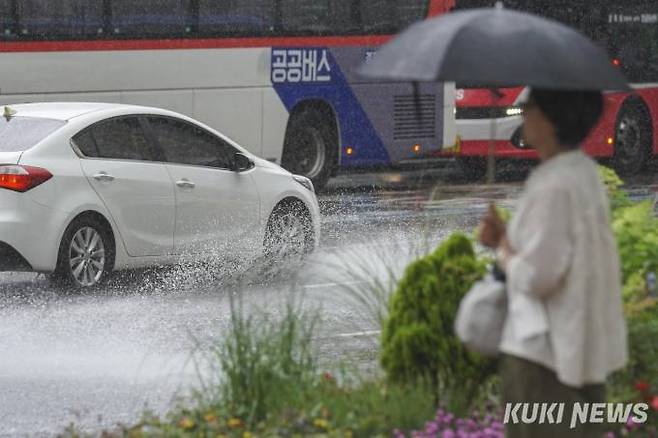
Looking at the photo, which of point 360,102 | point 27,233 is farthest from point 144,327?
point 360,102

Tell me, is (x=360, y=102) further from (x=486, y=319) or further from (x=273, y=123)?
(x=486, y=319)

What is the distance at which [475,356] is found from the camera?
21.5 feet

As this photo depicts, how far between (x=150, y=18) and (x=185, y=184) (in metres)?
6.86

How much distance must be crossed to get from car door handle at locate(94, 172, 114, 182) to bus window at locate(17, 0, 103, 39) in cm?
623

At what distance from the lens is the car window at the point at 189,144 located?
14102 millimetres

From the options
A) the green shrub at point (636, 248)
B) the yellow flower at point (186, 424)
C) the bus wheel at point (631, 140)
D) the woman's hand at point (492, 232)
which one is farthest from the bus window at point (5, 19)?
the woman's hand at point (492, 232)

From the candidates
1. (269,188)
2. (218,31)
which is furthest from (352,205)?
(269,188)

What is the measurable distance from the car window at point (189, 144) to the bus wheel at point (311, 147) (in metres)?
8.14

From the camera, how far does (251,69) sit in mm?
21719

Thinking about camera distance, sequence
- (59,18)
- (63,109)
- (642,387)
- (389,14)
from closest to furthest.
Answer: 1. (642,387)
2. (63,109)
3. (59,18)
4. (389,14)

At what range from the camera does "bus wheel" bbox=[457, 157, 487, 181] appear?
2597 cm

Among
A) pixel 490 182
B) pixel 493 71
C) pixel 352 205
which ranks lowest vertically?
pixel 352 205

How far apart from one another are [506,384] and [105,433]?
7.90 ft

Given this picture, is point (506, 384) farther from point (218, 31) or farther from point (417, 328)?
point (218, 31)
